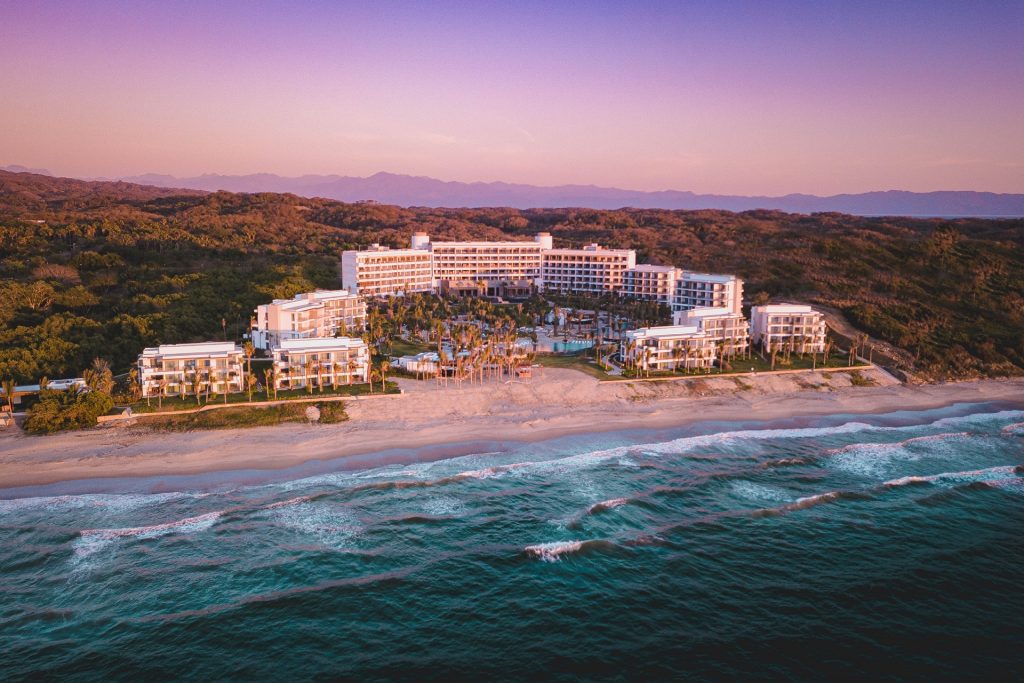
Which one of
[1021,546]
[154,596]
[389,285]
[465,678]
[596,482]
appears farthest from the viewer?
[389,285]

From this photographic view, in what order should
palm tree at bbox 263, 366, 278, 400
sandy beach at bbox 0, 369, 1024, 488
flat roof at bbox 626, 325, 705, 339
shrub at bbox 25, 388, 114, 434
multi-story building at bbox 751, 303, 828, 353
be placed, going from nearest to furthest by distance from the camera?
sandy beach at bbox 0, 369, 1024, 488 → shrub at bbox 25, 388, 114, 434 → palm tree at bbox 263, 366, 278, 400 → flat roof at bbox 626, 325, 705, 339 → multi-story building at bbox 751, 303, 828, 353

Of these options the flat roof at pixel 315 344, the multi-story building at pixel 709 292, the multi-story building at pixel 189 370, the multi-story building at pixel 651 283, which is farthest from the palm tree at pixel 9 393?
the multi-story building at pixel 651 283

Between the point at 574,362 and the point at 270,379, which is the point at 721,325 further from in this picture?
the point at 270,379

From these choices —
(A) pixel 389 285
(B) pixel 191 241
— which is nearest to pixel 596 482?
(A) pixel 389 285

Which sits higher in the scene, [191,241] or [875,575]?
[191,241]

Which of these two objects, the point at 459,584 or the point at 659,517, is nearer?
the point at 459,584

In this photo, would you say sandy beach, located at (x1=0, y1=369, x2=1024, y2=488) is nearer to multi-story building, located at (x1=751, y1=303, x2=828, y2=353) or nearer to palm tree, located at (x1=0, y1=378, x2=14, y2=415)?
palm tree, located at (x1=0, y1=378, x2=14, y2=415)

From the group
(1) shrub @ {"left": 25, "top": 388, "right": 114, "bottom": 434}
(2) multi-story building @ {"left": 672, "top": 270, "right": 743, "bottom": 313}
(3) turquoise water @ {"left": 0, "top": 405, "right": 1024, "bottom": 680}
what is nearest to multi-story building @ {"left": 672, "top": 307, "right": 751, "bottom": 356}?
(2) multi-story building @ {"left": 672, "top": 270, "right": 743, "bottom": 313}

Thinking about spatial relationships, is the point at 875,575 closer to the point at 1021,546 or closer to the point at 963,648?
the point at 963,648
